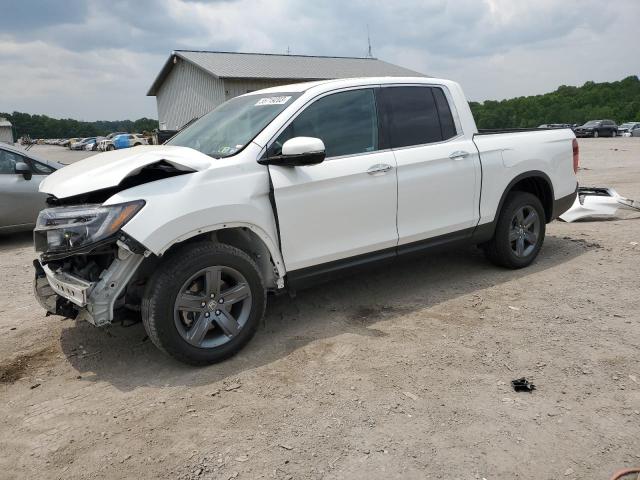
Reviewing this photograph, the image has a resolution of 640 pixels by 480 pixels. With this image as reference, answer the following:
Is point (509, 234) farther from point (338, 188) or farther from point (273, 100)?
point (273, 100)

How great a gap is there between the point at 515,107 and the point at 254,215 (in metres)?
88.2

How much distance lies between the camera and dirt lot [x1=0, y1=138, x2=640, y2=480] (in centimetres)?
270

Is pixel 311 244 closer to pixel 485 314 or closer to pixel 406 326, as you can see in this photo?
pixel 406 326

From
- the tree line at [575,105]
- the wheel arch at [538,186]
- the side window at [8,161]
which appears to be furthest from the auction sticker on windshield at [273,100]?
the tree line at [575,105]

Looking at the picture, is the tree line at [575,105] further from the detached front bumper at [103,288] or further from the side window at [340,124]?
the detached front bumper at [103,288]

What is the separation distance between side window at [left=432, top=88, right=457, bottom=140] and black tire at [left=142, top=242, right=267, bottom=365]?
7.61ft

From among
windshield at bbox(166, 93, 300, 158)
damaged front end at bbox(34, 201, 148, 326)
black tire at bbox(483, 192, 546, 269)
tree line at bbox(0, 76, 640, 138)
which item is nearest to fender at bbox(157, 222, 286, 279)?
damaged front end at bbox(34, 201, 148, 326)

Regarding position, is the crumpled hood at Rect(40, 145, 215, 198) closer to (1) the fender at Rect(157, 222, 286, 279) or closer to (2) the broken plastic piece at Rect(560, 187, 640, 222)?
(1) the fender at Rect(157, 222, 286, 279)

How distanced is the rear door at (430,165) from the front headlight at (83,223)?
2.23m

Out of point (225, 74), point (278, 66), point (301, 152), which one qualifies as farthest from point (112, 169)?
point (278, 66)

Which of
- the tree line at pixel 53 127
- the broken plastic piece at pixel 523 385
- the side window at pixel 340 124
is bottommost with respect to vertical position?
the broken plastic piece at pixel 523 385

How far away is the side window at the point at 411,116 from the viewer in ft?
15.2

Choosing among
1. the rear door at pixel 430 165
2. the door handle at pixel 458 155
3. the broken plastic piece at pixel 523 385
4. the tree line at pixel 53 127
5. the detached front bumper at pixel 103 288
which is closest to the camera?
the broken plastic piece at pixel 523 385

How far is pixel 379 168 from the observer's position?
434 centimetres
